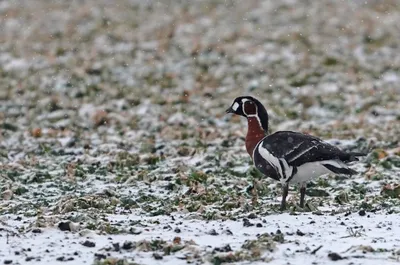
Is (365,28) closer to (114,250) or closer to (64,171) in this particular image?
(64,171)

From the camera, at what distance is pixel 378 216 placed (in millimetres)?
8805

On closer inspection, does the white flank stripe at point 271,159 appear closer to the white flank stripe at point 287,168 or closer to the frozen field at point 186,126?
the white flank stripe at point 287,168

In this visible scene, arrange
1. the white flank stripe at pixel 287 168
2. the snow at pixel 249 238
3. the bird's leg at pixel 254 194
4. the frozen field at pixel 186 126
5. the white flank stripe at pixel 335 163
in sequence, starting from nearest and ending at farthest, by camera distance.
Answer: the snow at pixel 249 238
the frozen field at pixel 186 126
the white flank stripe at pixel 335 163
the white flank stripe at pixel 287 168
the bird's leg at pixel 254 194

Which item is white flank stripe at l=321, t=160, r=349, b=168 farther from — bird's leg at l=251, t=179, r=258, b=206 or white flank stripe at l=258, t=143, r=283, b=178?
bird's leg at l=251, t=179, r=258, b=206

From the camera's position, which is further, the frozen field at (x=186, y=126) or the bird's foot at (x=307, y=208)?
the bird's foot at (x=307, y=208)

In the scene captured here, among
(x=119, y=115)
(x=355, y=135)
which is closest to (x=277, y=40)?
(x=119, y=115)

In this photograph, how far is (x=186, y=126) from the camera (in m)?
17.4

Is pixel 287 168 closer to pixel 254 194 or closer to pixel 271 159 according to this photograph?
pixel 271 159

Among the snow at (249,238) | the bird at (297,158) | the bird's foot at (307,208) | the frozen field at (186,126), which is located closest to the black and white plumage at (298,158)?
the bird at (297,158)

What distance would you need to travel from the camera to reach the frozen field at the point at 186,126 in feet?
25.7

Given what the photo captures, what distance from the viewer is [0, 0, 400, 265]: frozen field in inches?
308

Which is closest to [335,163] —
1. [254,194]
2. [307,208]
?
[307,208]

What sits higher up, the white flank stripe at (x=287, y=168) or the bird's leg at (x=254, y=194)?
the white flank stripe at (x=287, y=168)

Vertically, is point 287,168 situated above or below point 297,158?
below
